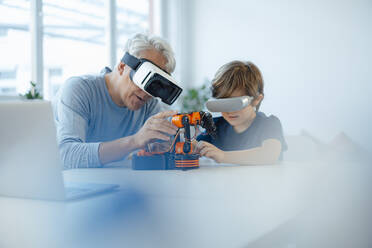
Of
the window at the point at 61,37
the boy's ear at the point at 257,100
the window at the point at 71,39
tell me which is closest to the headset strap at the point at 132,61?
the boy's ear at the point at 257,100

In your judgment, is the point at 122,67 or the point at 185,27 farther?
the point at 185,27

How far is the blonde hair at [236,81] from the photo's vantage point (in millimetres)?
762

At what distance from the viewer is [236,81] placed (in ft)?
2.50

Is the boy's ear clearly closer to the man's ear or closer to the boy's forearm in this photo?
the boy's forearm

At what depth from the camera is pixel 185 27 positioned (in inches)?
62.1

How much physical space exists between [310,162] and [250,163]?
0.13 meters

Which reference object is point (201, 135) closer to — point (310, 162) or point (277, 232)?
point (310, 162)

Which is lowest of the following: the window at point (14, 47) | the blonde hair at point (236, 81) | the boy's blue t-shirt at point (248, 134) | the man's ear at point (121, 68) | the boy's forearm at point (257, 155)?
the boy's forearm at point (257, 155)

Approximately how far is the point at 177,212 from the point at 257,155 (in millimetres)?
323

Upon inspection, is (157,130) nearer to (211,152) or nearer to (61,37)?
(211,152)

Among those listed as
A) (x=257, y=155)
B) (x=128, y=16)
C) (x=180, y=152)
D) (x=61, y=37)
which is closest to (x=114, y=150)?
(x=180, y=152)

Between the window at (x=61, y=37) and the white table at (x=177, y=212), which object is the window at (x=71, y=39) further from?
the white table at (x=177, y=212)

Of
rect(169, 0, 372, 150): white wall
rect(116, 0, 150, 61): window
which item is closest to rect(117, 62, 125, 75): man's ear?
rect(169, 0, 372, 150): white wall

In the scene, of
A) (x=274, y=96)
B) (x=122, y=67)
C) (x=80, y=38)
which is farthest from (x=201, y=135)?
(x=80, y=38)
